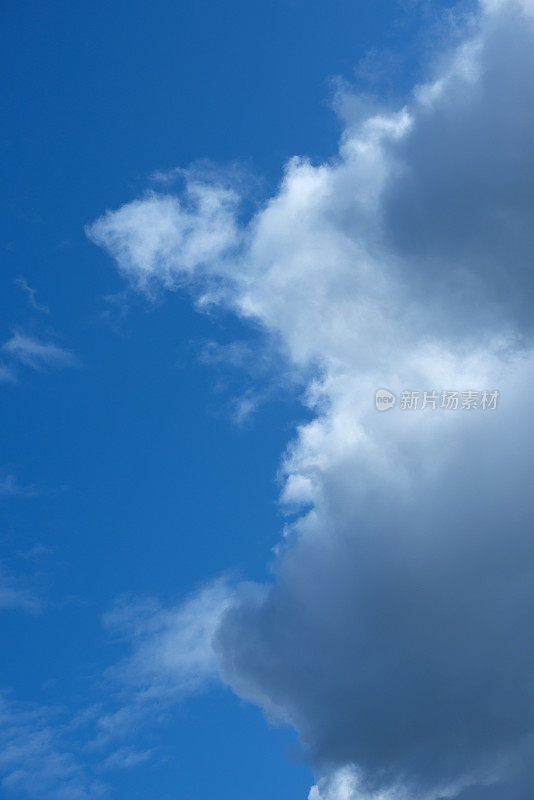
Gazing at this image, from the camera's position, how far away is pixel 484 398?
12450 centimetres

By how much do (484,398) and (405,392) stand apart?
1306cm

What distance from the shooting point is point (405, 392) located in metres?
125
